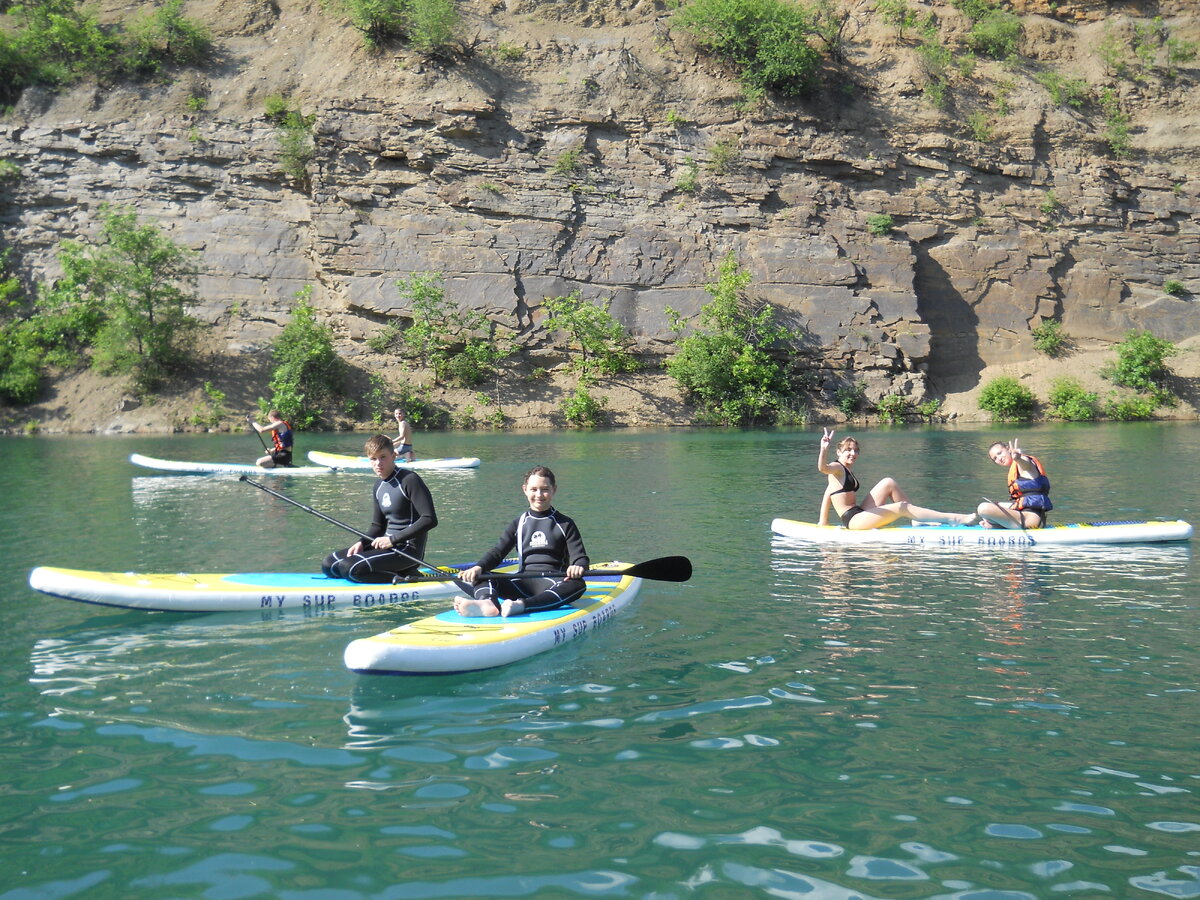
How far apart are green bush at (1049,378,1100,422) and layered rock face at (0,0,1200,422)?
10.1ft

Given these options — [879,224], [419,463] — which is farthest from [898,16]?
[419,463]

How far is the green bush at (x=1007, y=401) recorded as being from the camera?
124 feet

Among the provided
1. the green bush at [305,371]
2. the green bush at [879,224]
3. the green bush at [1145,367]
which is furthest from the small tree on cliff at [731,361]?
the green bush at [1145,367]

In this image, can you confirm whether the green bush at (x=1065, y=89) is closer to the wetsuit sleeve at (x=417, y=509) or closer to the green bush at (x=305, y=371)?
the green bush at (x=305, y=371)

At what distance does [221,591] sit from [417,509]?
1.83m

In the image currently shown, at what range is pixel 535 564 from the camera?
7.90 metres

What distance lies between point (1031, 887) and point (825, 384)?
35.4 metres

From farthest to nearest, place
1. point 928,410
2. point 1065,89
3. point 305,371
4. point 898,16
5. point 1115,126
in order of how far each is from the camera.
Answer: point 898,16
point 1065,89
point 1115,126
point 928,410
point 305,371

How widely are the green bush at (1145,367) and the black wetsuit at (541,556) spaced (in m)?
37.1

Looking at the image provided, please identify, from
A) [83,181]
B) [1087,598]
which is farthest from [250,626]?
[83,181]

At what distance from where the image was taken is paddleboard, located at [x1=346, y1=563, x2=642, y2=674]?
615 cm

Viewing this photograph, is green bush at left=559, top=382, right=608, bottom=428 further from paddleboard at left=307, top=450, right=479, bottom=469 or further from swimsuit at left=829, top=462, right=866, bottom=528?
swimsuit at left=829, top=462, right=866, bottom=528

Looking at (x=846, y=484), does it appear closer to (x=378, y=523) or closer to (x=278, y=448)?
(x=378, y=523)

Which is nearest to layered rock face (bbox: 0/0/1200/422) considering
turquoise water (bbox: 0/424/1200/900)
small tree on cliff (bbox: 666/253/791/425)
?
small tree on cliff (bbox: 666/253/791/425)
